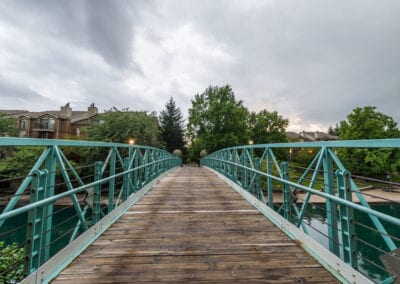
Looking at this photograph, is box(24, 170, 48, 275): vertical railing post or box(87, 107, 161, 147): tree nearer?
box(24, 170, 48, 275): vertical railing post

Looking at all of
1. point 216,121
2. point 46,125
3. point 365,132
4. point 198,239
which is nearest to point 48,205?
point 198,239

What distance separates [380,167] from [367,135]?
5168 millimetres

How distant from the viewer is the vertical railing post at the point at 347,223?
1716mm

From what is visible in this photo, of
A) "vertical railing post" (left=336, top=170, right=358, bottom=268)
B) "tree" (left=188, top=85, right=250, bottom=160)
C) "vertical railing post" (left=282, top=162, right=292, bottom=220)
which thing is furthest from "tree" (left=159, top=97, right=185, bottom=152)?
"vertical railing post" (left=336, top=170, right=358, bottom=268)

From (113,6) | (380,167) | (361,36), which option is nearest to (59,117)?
(113,6)

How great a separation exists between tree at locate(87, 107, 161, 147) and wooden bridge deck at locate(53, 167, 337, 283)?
50.1 ft

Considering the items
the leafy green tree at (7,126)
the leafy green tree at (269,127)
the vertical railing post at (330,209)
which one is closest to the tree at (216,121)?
the leafy green tree at (269,127)

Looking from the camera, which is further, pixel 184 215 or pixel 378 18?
pixel 378 18

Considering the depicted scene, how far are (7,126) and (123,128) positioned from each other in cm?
1798

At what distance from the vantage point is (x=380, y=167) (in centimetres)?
2095

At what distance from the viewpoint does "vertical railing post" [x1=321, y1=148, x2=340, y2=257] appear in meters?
2.01

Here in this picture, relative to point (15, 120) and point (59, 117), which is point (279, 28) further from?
point (15, 120)

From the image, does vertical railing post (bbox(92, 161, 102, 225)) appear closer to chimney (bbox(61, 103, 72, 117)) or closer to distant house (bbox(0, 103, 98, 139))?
distant house (bbox(0, 103, 98, 139))

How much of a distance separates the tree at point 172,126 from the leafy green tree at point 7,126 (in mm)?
20313
